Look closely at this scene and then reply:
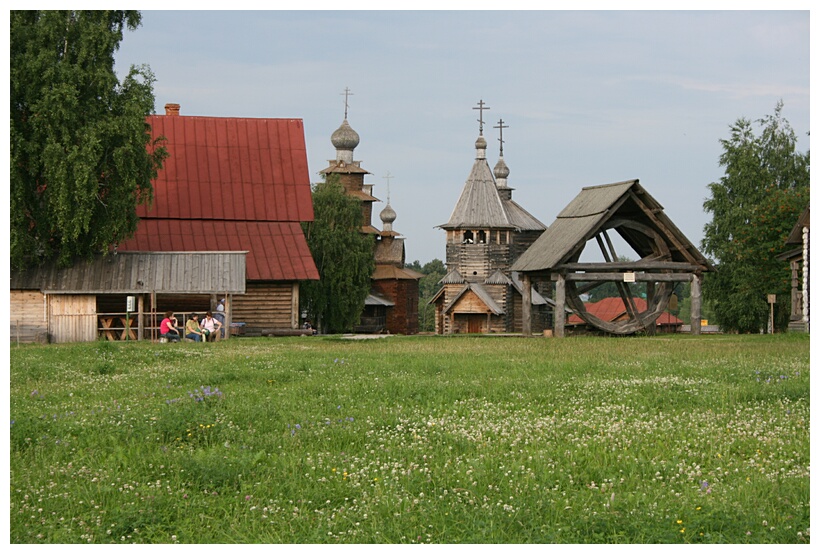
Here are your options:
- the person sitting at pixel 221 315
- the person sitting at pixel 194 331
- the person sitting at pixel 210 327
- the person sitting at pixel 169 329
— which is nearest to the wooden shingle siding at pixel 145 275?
the person sitting at pixel 221 315

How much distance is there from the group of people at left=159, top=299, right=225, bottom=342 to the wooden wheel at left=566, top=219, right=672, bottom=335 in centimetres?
1178

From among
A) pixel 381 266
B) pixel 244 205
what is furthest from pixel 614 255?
pixel 381 266

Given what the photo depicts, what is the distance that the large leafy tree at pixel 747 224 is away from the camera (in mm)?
51000

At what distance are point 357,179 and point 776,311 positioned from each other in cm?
3245

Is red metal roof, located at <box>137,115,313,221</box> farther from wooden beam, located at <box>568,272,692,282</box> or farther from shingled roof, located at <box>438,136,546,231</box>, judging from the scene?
shingled roof, located at <box>438,136,546,231</box>

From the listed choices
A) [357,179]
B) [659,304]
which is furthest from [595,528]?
[357,179]

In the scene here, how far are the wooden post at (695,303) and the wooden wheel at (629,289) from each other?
1.00 metres

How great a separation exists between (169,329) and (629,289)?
16.4 metres

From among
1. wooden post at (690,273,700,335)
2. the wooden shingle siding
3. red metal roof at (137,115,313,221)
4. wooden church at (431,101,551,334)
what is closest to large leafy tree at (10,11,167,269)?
the wooden shingle siding

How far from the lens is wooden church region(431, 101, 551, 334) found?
62.2 meters

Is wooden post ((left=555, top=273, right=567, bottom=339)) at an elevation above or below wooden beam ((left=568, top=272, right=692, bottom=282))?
below

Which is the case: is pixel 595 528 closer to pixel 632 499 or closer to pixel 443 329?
pixel 632 499

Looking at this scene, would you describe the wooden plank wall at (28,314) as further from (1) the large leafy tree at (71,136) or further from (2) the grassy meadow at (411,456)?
(2) the grassy meadow at (411,456)
